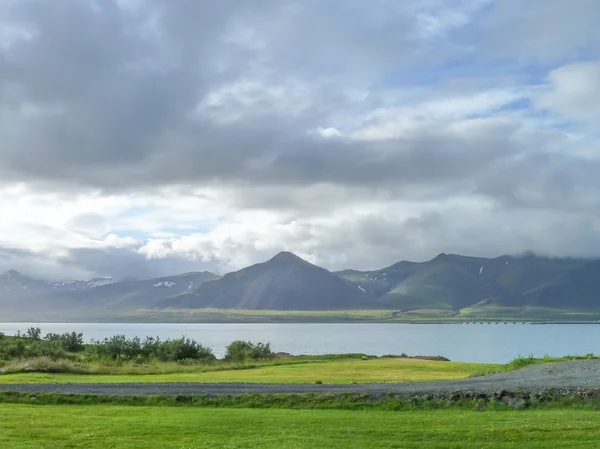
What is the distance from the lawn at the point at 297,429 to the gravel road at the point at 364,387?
4607 millimetres

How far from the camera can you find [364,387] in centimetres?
3109

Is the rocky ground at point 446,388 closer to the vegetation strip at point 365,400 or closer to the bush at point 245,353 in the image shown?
the vegetation strip at point 365,400

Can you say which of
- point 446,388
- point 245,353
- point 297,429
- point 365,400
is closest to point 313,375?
point 446,388

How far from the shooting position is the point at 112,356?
191ft

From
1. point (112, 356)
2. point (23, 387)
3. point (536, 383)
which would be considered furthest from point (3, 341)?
point (536, 383)

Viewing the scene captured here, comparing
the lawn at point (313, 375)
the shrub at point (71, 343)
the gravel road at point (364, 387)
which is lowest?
the lawn at point (313, 375)

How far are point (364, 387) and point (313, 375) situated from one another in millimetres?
11680

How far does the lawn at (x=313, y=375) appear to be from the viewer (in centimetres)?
3897

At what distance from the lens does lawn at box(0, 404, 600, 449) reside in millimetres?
17859

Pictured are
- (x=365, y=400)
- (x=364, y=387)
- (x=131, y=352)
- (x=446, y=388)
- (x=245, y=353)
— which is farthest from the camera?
(x=245, y=353)

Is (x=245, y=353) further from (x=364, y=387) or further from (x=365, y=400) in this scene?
(x=365, y=400)

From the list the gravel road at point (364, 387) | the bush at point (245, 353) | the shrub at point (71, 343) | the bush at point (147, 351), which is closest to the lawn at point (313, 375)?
the gravel road at point (364, 387)

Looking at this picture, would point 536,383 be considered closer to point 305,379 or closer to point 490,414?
point 490,414

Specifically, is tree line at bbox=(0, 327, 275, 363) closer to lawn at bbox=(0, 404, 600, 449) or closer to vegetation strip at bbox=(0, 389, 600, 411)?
vegetation strip at bbox=(0, 389, 600, 411)
